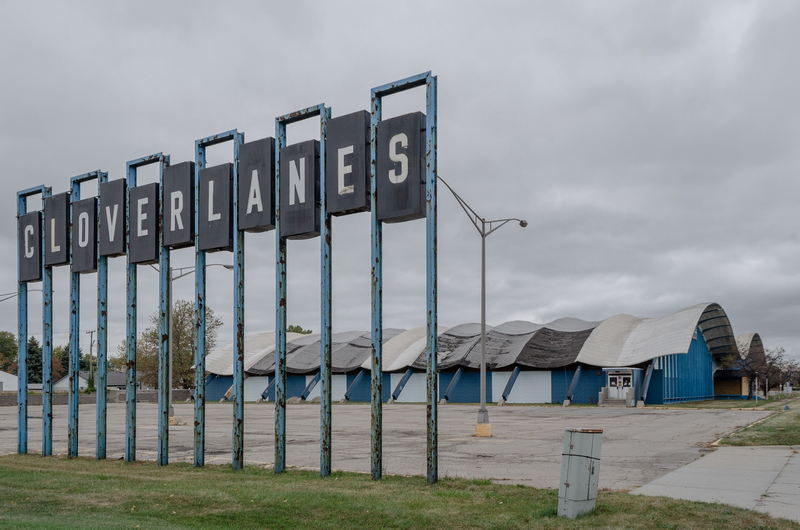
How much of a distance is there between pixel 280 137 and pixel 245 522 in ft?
27.3

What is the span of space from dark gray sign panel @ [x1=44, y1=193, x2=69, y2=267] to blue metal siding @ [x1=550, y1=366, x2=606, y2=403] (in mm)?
52216

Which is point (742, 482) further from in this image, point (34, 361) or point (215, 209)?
point (34, 361)

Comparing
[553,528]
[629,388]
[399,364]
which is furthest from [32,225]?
[399,364]

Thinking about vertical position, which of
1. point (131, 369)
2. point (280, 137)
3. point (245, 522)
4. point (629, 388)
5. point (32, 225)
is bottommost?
point (629, 388)

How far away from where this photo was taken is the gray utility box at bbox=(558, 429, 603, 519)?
32.0 feet

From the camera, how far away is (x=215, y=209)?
16391 millimetres

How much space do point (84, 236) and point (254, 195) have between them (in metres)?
6.07

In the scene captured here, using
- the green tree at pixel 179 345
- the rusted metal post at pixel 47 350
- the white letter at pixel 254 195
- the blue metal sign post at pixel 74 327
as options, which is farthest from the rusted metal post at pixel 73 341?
the green tree at pixel 179 345

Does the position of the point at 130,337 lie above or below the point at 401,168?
below

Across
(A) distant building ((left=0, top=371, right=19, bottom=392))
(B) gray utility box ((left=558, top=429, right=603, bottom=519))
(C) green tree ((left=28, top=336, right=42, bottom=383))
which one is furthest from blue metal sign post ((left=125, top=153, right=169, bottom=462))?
(A) distant building ((left=0, top=371, right=19, bottom=392))

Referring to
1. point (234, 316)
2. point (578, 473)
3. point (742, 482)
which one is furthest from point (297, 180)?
point (742, 482)

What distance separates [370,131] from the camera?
14297mm

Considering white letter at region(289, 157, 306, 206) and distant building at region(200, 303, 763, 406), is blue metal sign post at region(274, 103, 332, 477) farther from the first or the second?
distant building at region(200, 303, 763, 406)

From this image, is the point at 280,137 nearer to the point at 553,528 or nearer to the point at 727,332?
the point at 553,528
